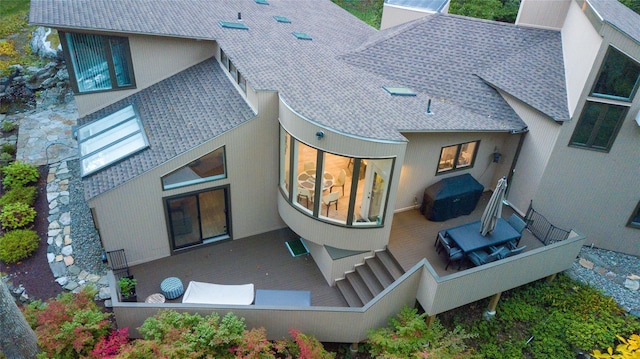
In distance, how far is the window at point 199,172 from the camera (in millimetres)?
12312

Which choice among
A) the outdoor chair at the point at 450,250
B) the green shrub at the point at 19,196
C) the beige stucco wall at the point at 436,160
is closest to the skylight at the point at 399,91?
the beige stucco wall at the point at 436,160

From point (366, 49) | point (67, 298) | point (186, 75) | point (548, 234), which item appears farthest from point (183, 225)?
point (548, 234)

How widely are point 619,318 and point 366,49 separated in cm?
1166

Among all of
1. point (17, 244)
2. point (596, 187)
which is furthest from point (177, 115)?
point (596, 187)

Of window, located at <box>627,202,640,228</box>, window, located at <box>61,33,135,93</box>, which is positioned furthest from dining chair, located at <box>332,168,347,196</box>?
window, located at <box>627,202,640,228</box>

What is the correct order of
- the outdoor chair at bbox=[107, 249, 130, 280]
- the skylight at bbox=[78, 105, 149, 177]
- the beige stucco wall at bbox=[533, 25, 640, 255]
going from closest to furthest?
1. the outdoor chair at bbox=[107, 249, 130, 280]
2. the skylight at bbox=[78, 105, 149, 177]
3. the beige stucco wall at bbox=[533, 25, 640, 255]

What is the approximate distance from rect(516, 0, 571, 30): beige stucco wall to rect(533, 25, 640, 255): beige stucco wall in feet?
14.1

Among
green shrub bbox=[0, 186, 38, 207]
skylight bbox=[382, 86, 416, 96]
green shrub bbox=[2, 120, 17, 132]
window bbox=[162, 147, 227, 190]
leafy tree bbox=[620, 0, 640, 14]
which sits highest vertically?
leafy tree bbox=[620, 0, 640, 14]

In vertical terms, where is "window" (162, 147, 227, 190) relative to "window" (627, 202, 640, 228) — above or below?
above

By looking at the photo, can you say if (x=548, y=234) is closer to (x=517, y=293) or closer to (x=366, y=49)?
(x=517, y=293)

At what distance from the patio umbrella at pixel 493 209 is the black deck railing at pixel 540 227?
8.64ft

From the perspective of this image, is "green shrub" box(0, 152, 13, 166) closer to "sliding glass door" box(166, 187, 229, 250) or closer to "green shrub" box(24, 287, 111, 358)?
"green shrub" box(24, 287, 111, 358)

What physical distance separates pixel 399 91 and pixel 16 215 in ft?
43.2

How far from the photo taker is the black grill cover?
547 inches
